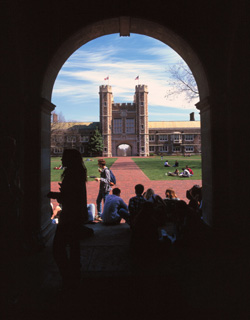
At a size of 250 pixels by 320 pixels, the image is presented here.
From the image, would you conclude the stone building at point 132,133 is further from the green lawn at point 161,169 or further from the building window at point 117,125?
the green lawn at point 161,169

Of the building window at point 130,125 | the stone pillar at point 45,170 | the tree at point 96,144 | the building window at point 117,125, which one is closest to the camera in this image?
the stone pillar at point 45,170

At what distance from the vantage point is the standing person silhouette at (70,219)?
2459 mm

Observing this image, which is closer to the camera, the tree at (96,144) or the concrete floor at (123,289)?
the concrete floor at (123,289)

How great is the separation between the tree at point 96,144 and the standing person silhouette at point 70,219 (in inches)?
2053

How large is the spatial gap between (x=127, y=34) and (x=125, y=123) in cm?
5430

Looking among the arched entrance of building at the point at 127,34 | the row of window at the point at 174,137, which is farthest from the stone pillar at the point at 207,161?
the row of window at the point at 174,137

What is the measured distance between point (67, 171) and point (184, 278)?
2.02 m

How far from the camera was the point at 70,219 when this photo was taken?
2.45m

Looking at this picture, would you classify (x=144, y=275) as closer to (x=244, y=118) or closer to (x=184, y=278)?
(x=184, y=278)

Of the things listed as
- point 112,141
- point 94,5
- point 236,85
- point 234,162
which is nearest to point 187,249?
Answer: point 234,162

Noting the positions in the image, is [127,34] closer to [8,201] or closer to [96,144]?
[8,201]

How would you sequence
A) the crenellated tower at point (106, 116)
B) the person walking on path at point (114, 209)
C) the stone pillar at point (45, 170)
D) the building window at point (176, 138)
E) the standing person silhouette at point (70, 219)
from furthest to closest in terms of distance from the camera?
1. the building window at point (176, 138)
2. the crenellated tower at point (106, 116)
3. the person walking on path at point (114, 209)
4. the stone pillar at point (45, 170)
5. the standing person silhouette at point (70, 219)

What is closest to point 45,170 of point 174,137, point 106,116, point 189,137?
point 106,116

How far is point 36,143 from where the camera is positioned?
12.8 feet
